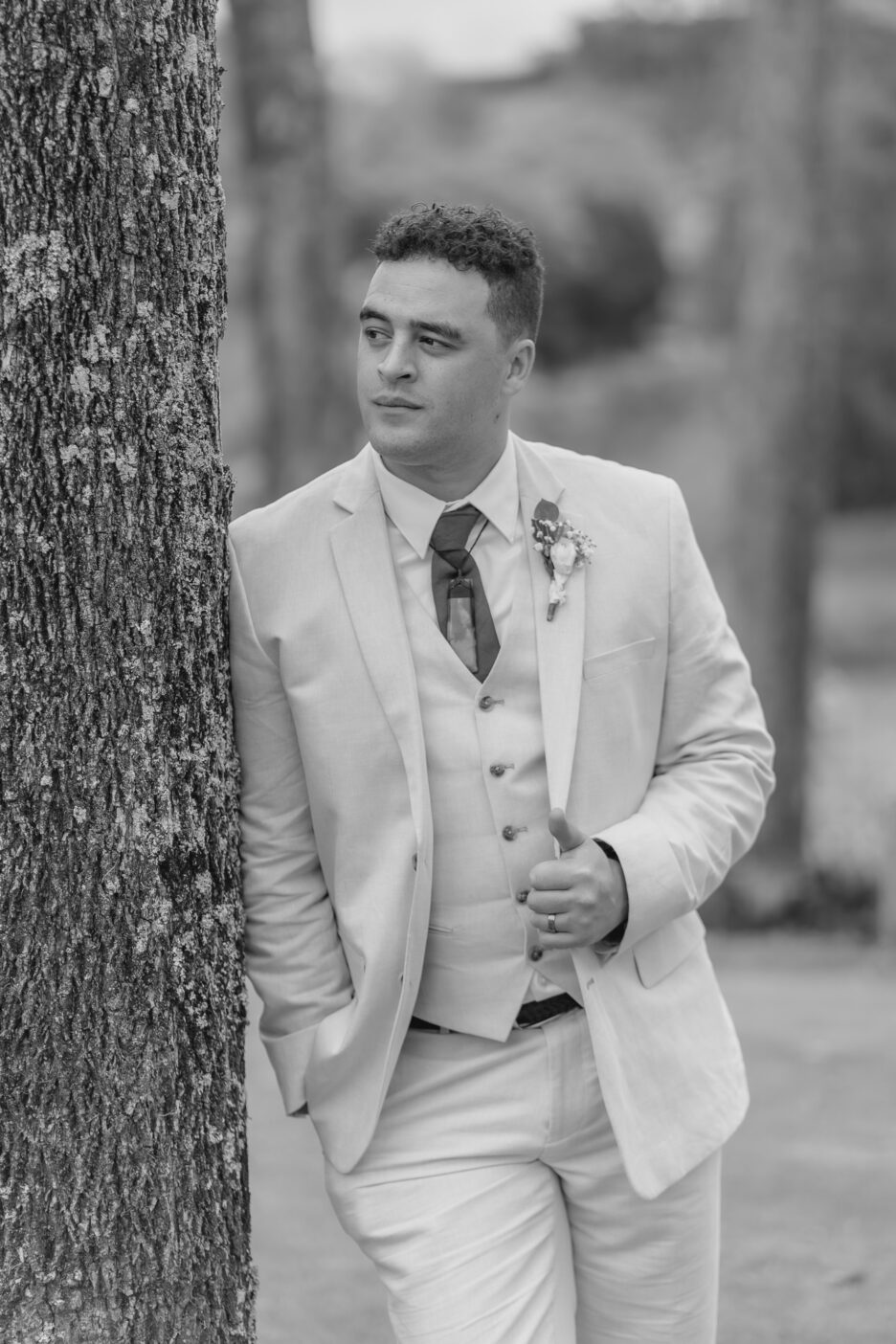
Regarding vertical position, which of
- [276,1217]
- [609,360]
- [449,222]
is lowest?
[276,1217]

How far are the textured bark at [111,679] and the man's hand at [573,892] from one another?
Answer: 19.6 inches

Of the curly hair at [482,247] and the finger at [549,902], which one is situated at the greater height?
the curly hair at [482,247]

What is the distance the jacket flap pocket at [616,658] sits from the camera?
106 inches

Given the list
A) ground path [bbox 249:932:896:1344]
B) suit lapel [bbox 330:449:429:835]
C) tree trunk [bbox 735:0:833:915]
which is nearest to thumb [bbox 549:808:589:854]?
suit lapel [bbox 330:449:429:835]

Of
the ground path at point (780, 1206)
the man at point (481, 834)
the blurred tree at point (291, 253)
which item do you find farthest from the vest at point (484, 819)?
the blurred tree at point (291, 253)

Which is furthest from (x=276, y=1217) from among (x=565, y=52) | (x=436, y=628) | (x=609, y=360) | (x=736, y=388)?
(x=565, y=52)

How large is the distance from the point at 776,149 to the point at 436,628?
8344 mm

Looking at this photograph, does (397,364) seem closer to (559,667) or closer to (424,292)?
(424,292)

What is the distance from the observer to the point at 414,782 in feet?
8.49

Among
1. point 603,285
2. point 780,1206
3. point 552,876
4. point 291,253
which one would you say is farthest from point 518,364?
point 603,285

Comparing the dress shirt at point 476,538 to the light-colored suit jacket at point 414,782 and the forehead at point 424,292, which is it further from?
the forehead at point 424,292

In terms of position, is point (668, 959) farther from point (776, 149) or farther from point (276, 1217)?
point (776, 149)

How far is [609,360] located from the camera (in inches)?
621

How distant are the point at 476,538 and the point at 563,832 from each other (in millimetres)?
524
